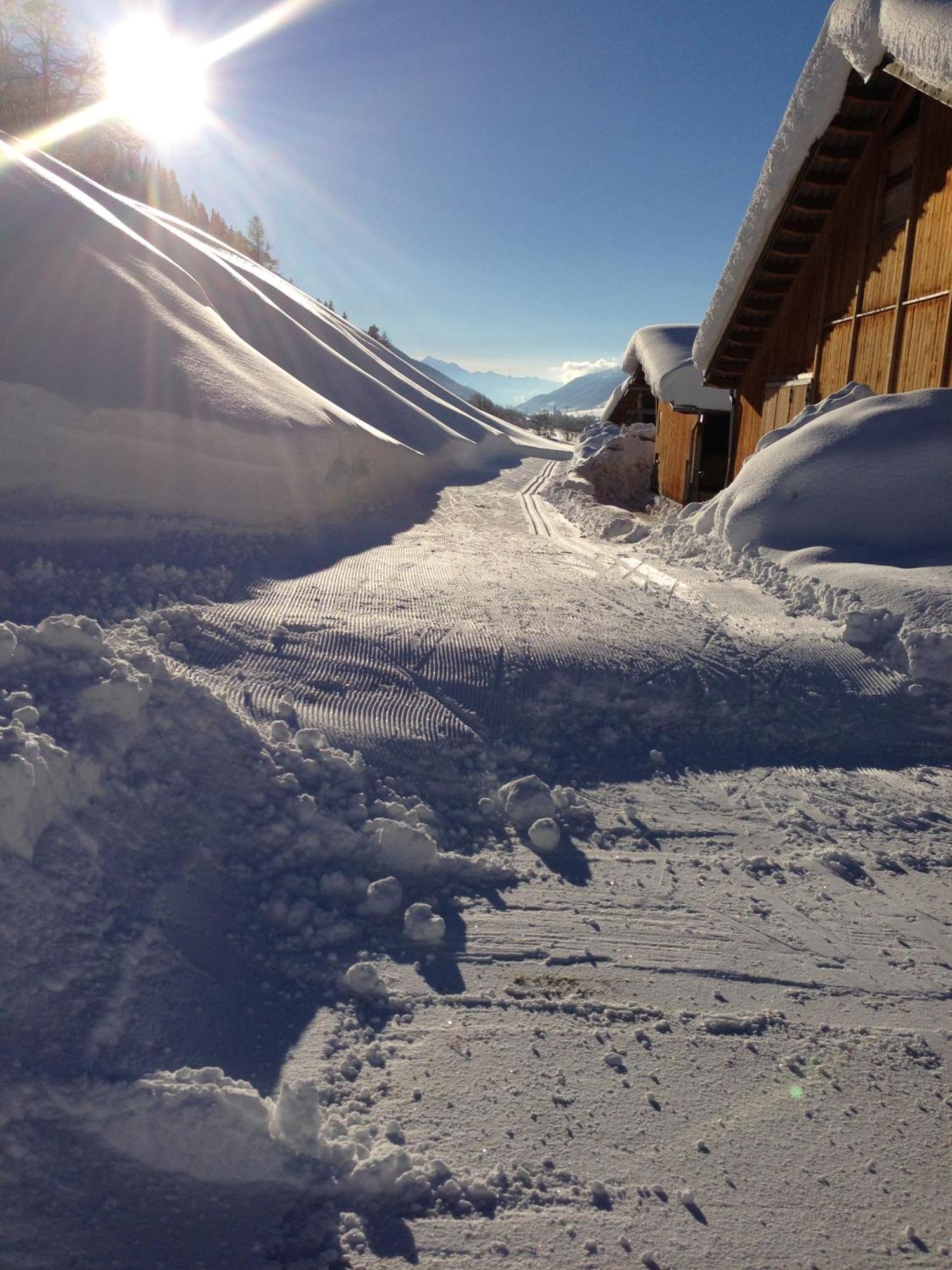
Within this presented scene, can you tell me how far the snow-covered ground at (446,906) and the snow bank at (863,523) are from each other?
0.32 feet

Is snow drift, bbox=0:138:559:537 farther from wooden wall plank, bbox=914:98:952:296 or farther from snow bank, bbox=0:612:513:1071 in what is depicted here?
wooden wall plank, bbox=914:98:952:296

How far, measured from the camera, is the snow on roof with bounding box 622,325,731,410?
14.6 metres

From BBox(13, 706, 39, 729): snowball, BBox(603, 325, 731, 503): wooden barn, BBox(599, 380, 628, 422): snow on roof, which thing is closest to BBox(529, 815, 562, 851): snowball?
BBox(13, 706, 39, 729): snowball

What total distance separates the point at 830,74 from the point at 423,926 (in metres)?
8.97

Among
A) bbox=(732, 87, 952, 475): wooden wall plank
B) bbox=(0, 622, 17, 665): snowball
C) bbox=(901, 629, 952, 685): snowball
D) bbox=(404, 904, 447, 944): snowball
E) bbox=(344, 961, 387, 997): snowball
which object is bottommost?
bbox=(344, 961, 387, 997): snowball

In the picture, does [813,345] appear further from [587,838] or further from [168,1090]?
[168,1090]

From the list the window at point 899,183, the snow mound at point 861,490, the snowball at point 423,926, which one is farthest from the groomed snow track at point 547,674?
the window at point 899,183

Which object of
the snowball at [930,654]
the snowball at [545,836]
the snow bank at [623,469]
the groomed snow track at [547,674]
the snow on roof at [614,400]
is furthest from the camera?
the snow on roof at [614,400]

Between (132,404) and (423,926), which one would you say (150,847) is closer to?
(423,926)

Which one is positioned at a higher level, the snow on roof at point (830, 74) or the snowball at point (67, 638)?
the snow on roof at point (830, 74)

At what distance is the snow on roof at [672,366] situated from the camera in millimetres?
14648

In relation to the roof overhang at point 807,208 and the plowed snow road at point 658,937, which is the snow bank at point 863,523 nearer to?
the plowed snow road at point 658,937

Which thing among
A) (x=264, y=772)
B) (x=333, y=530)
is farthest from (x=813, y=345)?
(x=264, y=772)

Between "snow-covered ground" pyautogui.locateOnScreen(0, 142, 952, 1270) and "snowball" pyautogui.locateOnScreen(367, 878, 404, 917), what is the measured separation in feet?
0.04
